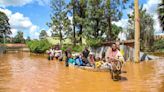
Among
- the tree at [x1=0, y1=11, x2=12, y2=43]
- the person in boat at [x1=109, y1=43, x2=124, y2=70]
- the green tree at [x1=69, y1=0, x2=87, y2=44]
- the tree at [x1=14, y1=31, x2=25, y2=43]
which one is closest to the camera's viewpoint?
the person in boat at [x1=109, y1=43, x2=124, y2=70]

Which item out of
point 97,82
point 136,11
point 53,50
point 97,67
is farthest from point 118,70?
point 53,50

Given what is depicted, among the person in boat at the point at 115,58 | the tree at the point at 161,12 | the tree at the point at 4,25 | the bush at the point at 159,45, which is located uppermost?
the tree at the point at 4,25

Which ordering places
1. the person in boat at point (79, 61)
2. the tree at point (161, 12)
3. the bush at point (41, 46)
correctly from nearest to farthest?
the person in boat at point (79, 61) < the tree at point (161, 12) < the bush at point (41, 46)

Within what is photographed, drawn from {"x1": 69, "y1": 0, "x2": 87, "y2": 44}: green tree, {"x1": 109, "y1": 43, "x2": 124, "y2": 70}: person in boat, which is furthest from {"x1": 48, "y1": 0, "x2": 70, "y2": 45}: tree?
{"x1": 109, "y1": 43, "x2": 124, "y2": 70}: person in boat

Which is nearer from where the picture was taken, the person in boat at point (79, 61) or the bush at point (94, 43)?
the person in boat at point (79, 61)

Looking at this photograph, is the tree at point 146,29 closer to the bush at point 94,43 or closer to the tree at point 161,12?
the bush at point 94,43

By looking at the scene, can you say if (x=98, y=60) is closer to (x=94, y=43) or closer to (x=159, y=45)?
(x=94, y=43)

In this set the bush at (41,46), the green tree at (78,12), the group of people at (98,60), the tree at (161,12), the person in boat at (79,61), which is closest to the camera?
the group of people at (98,60)

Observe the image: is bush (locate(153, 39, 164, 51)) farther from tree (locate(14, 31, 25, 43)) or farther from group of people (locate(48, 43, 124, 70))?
tree (locate(14, 31, 25, 43))

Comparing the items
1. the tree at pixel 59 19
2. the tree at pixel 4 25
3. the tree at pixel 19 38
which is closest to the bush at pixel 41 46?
the tree at pixel 59 19

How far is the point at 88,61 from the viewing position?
2056 cm

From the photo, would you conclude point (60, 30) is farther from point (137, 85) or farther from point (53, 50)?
point (137, 85)

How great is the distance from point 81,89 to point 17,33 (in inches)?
3840

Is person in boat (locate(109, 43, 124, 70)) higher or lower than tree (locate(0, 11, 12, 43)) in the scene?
lower
